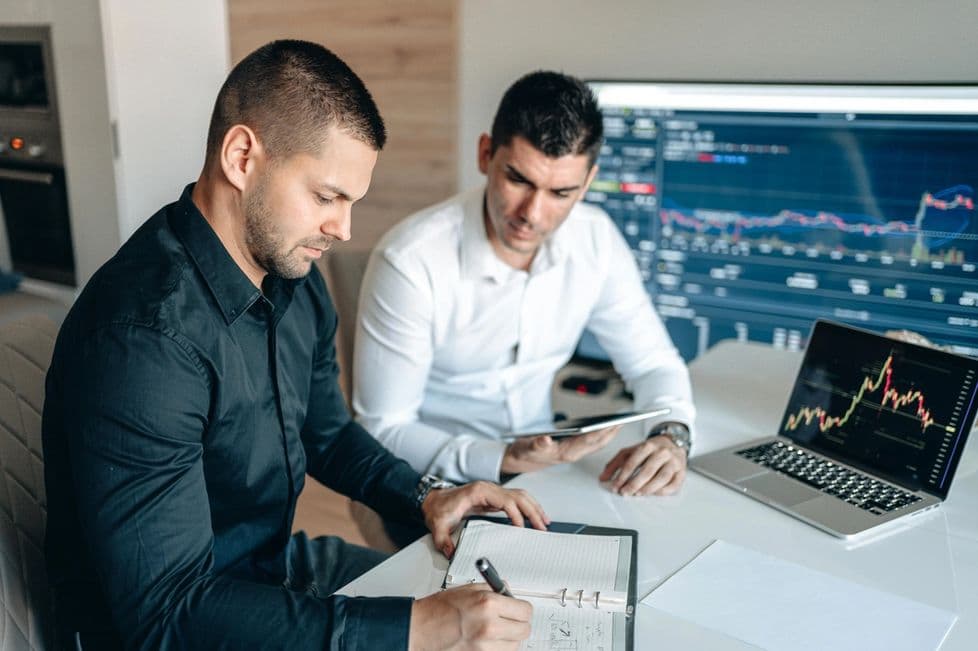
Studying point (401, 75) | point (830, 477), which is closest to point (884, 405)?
Result: point (830, 477)

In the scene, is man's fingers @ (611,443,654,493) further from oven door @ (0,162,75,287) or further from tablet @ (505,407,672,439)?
oven door @ (0,162,75,287)

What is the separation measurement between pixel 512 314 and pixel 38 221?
4.87 feet

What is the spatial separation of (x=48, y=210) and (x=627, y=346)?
64.3 inches

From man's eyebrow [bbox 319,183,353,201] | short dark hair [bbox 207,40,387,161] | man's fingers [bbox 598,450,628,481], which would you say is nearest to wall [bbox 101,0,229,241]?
short dark hair [bbox 207,40,387,161]

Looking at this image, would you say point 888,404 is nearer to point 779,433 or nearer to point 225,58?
point 779,433

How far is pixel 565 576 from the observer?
111 cm

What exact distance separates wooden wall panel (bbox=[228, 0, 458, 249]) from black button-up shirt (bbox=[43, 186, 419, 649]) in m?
1.59

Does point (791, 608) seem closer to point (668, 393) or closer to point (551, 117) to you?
point (668, 393)

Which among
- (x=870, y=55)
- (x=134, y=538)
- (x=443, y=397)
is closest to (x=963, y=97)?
(x=870, y=55)

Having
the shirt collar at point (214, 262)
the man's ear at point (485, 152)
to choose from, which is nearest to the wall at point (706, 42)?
the man's ear at point (485, 152)

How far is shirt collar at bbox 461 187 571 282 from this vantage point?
1.81m

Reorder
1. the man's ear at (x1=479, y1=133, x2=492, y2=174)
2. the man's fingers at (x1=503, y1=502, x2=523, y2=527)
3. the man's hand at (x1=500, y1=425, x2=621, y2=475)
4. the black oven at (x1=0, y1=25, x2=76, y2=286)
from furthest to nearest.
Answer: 1. the black oven at (x1=0, y1=25, x2=76, y2=286)
2. the man's ear at (x1=479, y1=133, x2=492, y2=174)
3. the man's hand at (x1=500, y1=425, x2=621, y2=475)
4. the man's fingers at (x1=503, y1=502, x2=523, y2=527)

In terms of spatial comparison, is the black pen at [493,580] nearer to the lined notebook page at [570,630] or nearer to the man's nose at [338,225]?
the lined notebook page at [570,630]

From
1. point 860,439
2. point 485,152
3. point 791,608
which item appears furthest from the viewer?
point 485,152
